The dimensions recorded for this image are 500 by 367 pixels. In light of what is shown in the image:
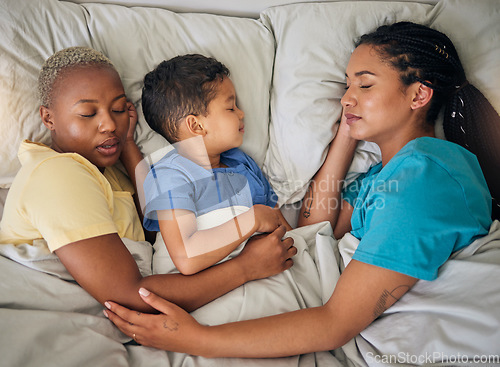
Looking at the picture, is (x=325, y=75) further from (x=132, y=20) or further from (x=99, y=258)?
(x=99, y=258)

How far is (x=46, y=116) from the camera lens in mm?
1220

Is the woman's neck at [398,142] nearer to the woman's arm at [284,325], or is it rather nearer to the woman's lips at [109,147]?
the woman's arm at [284,325]

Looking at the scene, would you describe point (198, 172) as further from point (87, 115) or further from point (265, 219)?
point (87, 115)

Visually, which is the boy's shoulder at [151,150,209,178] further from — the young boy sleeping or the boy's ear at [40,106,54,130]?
the boy's ear at [40,106,54,130]

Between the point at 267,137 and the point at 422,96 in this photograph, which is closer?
the point at 422,96

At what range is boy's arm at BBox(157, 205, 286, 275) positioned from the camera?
3.69 feet

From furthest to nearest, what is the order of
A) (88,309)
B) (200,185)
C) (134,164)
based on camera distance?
(134,164) < (200,185) < (88,309)

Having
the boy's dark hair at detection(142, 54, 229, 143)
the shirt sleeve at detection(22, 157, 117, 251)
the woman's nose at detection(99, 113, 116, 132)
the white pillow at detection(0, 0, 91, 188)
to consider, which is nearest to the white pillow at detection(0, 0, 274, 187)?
the white pillow at detection(0, 0, 91, 188)

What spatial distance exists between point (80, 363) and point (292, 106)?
3.49ft

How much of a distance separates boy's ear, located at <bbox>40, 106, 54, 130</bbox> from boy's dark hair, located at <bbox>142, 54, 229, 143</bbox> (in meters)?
0.31

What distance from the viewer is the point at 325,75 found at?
4.72 ft

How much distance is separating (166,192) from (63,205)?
304 mm

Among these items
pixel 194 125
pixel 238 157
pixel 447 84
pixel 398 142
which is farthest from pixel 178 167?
pixel 447 84

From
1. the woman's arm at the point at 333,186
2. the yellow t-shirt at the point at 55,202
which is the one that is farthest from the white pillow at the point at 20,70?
the woman's arm at the point at 333,186
